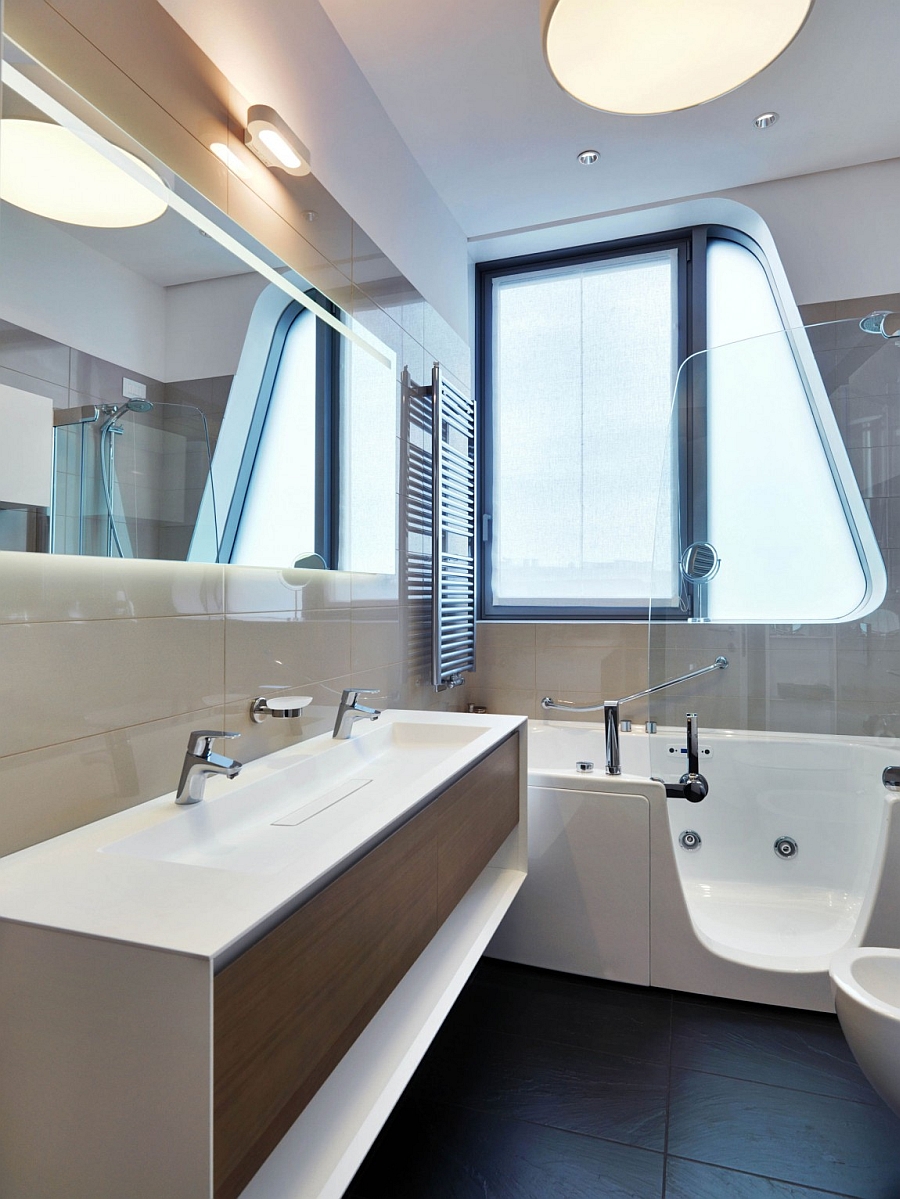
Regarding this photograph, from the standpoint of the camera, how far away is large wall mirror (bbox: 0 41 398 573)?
3.37 ft

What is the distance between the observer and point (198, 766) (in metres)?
1.23

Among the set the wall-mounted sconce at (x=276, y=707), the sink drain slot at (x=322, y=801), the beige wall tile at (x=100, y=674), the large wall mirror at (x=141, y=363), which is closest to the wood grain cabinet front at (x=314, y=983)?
the sink drain slot at (x=322, y=801)

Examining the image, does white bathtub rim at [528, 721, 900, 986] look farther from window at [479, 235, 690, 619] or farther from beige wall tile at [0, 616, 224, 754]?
beige wall tile at [0, 616, 224, 754]

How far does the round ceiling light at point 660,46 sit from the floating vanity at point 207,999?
5.14ft

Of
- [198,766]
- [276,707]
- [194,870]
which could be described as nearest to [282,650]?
[276,707]

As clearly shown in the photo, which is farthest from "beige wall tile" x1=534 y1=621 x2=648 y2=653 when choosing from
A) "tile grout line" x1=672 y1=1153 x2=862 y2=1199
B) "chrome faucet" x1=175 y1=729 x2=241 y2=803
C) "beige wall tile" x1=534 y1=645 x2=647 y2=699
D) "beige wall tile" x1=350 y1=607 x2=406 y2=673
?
"chrome faucet" x1=175 y1=729 x2=241 y2=803

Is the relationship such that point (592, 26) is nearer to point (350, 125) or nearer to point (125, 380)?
point (350, 125)

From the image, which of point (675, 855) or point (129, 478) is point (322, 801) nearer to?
point (129, 478)

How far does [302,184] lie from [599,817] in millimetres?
1918

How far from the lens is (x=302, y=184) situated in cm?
180

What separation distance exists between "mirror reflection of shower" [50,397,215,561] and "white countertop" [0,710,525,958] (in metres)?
0.44

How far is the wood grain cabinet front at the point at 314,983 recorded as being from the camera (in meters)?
0.77

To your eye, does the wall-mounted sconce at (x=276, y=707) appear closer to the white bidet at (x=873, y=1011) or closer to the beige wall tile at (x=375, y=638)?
the beige wall tile at (x=375, y=638)

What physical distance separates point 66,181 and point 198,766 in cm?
94
